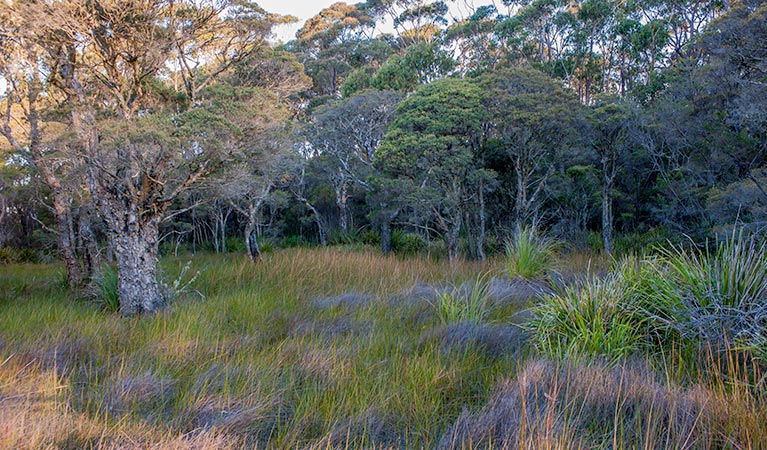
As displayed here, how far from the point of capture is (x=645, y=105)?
16.8 metres

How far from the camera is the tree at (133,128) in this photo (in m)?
6.16

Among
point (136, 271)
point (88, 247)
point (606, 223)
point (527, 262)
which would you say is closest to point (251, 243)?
point (88, 247)

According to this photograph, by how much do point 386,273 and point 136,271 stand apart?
4.21m

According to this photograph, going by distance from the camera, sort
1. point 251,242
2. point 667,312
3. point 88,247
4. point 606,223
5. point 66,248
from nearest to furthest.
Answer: point 667,312 < point 66,248 < point 88,247 < point 606,223 < point 251,242

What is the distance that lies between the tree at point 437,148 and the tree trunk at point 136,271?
6.31 m

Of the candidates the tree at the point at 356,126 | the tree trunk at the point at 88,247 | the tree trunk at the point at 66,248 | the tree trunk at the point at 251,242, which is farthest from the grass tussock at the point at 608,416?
the tree at the point at 356,126

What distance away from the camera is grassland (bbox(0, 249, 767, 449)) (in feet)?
8.23

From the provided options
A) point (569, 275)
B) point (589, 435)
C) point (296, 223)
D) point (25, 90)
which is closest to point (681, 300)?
point (589, 435)

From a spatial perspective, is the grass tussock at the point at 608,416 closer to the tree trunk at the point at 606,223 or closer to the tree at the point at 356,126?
the tree trunk at the point at 606,223

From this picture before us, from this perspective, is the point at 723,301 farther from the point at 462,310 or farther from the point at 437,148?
the point at 437,148

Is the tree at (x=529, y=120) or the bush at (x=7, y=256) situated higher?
the tree at (x=529, y=120)

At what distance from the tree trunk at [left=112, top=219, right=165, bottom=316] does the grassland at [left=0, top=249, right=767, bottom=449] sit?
2.18 ft

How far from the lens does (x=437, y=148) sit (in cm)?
1112

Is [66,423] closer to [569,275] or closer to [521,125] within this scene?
[569,275]
